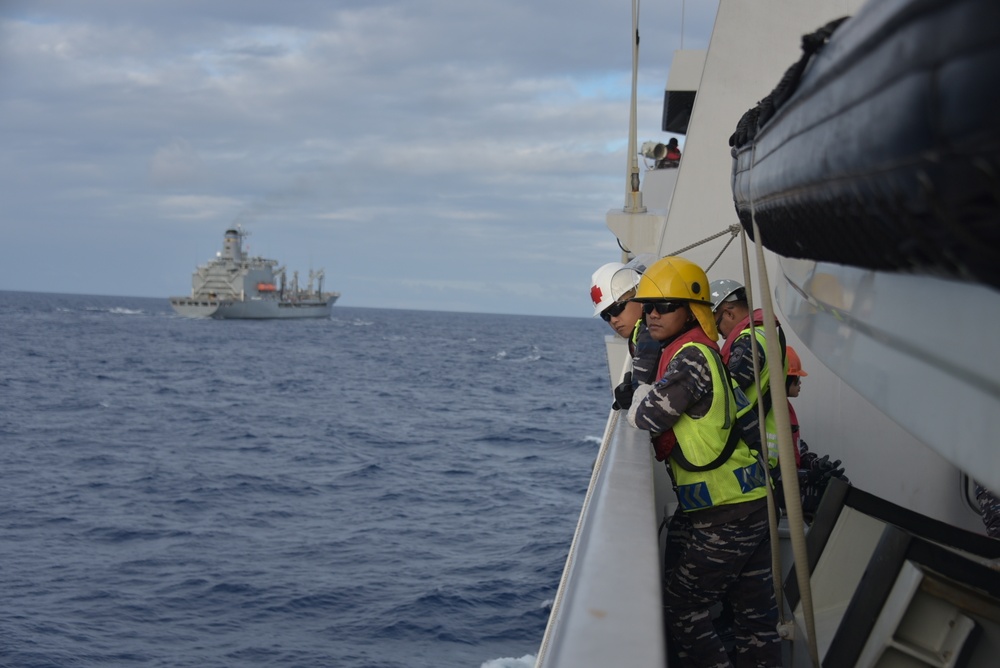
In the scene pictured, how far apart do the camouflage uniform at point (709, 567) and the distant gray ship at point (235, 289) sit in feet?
294

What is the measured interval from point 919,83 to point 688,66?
51.2ft

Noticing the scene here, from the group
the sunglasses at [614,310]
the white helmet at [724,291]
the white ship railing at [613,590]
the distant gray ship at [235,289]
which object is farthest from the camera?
the distant gray ship at [235,289]

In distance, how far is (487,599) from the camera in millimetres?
11938

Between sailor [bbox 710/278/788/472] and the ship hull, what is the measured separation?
8843 centimetres

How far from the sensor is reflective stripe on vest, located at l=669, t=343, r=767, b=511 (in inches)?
128

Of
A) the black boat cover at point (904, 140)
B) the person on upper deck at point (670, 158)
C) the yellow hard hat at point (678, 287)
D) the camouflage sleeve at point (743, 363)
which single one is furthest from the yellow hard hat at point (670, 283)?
the person on upper deck at point (670, 158)

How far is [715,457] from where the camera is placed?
329 cm

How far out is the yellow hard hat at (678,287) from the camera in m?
3.47

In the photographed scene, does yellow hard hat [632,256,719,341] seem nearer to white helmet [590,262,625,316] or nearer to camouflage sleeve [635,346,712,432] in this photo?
camouflage sleeve [635,346,712,432]

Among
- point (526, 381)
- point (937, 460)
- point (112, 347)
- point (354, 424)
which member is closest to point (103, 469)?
point (354, 424)

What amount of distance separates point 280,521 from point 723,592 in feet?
43.9

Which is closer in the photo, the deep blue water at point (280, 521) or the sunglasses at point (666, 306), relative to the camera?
the sunglasses at point (666, 306)

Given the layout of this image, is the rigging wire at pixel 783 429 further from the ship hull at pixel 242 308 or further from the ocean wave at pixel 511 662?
the ship hull at pixel 242 308

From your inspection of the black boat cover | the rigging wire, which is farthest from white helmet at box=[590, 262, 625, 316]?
the black boat cover
